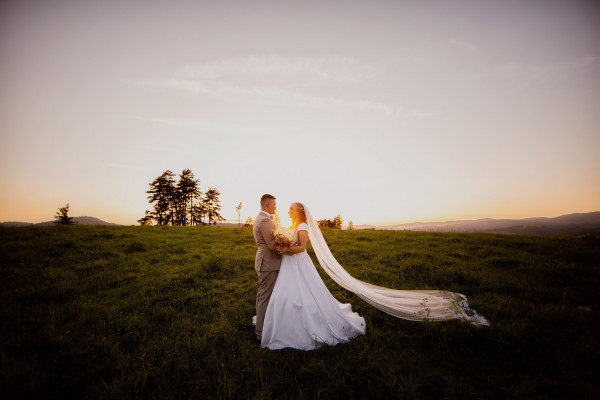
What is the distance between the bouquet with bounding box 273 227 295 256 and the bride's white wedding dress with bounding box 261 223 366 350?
16.2 inches

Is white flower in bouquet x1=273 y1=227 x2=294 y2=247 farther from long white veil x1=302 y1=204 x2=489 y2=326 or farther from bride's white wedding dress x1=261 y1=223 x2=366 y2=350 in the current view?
long white veil x1=302 y1=204 x2=489 y2=326

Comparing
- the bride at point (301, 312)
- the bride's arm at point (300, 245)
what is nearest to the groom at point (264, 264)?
the bride at point (301, 312)

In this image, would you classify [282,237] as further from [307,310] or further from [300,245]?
[307,310]

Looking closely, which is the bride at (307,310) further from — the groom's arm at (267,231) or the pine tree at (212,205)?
the pine tree at (212,205)

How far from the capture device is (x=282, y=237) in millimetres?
4758

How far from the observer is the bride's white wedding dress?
4.68 meters

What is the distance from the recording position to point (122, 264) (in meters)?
10.1

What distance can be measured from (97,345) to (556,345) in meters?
9.23

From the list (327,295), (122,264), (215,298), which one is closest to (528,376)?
(327,295)

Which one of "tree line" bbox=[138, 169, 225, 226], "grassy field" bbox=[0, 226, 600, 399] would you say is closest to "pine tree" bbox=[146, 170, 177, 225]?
"tree line" bbox=[138, 169, 225, 226]

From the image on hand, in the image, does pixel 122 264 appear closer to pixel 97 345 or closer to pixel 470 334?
pixel 97 345

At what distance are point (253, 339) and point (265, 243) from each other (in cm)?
214

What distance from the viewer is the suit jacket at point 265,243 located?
15.9ft

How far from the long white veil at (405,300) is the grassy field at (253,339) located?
0.35 m
